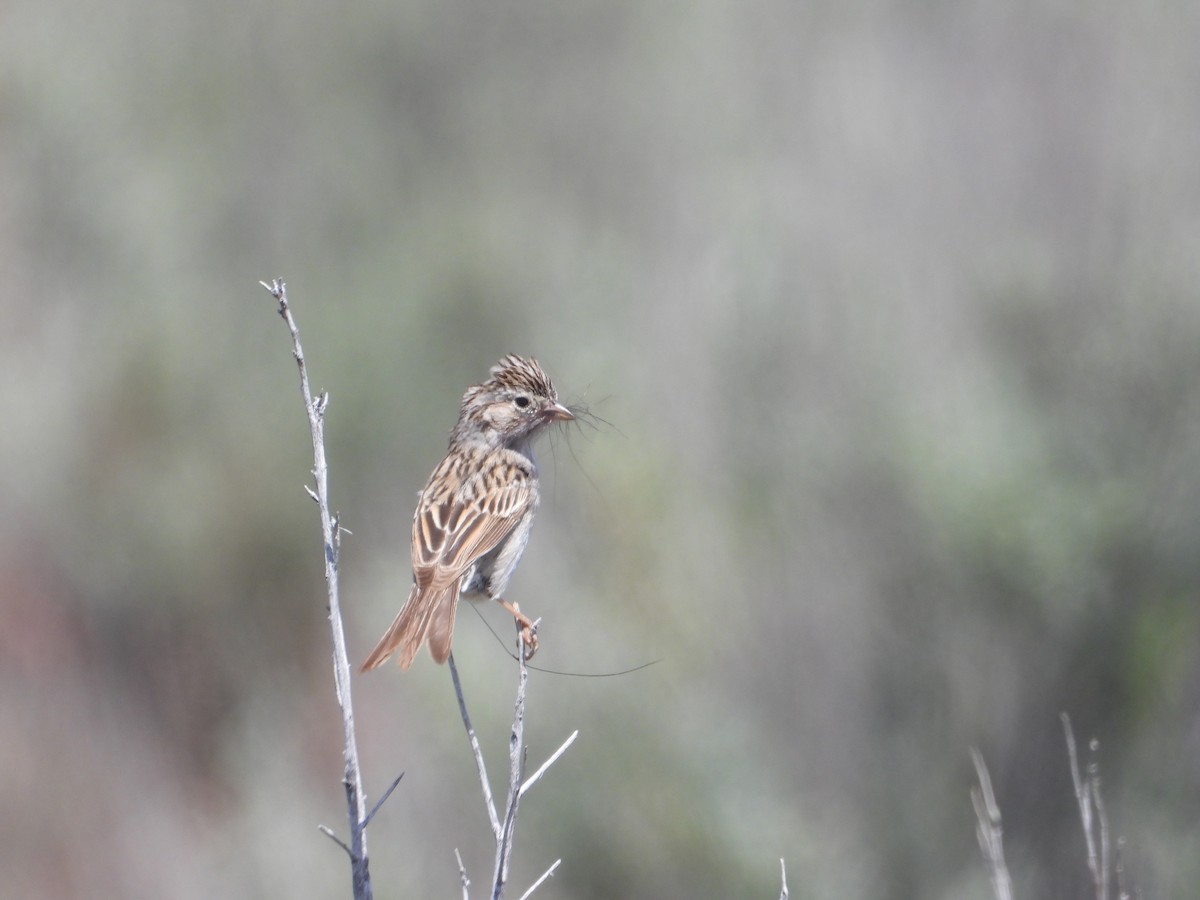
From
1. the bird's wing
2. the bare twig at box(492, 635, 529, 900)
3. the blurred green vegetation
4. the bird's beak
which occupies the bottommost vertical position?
the bare twig at box(492, 635, 529, 900)

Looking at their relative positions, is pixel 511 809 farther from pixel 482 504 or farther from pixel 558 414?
pixel 558 414

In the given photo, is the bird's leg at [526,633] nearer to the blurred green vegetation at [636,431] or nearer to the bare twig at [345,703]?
the bare twig at [345,703]

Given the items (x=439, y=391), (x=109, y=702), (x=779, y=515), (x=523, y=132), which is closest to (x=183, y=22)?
(x=523, y=132)

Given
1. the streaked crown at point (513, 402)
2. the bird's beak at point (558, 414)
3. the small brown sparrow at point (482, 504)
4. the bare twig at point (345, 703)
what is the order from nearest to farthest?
the bare twig at point (345, 703), the small brown sparrow at point (482, 504), the bird's beak at point (558, 414), the streaked crown at point (513, 402)

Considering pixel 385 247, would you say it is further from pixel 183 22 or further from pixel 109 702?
pixel 109 702

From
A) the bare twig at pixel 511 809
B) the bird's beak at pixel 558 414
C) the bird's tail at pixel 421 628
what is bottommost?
the bare twig at pixel 511 809

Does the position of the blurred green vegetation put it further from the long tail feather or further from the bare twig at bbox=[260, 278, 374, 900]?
the bare twig at bbox=[260, 278, 374, 900]

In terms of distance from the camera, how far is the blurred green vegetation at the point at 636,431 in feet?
22.5

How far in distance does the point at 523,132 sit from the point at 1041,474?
12.3 metres

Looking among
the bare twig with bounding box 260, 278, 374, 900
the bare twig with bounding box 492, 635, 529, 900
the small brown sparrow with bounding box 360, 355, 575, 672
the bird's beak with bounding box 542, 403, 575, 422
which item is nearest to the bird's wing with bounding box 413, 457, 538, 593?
the small brown sparrow with bounding box 360, 355, 575, 672

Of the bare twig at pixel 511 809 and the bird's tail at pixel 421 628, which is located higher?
the bird's tail at pixel 421 628

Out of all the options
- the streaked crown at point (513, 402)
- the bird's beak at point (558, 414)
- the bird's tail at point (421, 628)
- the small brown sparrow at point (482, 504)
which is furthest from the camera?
the streaked crown at point (513, 402)

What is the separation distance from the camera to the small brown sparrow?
12.7 feet

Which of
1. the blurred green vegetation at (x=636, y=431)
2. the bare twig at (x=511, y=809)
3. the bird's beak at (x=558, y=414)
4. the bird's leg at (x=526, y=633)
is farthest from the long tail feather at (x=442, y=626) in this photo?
the blurred green vegetation at (x=636, y=431)
